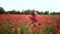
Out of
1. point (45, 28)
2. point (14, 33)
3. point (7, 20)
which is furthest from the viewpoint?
point (7, 20)

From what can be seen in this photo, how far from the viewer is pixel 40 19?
191cm

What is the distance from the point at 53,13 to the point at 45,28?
29cm

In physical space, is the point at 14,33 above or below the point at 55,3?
below

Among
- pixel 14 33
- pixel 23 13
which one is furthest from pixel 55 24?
→ pixel 14 33

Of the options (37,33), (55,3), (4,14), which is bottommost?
(37,33)

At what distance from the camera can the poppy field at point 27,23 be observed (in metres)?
1.58

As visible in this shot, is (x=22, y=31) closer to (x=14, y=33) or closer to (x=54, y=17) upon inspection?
(x=14, y=33)

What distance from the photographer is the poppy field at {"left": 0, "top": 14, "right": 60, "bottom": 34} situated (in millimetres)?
1579

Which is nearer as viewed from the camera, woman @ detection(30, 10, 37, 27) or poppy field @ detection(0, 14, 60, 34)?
poppy field @ detection(0, 14, 60, 34)

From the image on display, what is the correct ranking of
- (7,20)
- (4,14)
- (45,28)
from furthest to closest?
(4,14)
(7,20)
(45,28)

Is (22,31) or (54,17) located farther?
(54,17)

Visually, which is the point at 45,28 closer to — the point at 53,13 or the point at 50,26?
the point at 50,26

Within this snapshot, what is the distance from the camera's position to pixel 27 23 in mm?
1812

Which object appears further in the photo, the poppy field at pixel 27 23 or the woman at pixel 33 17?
the woman at pixel 33 17
